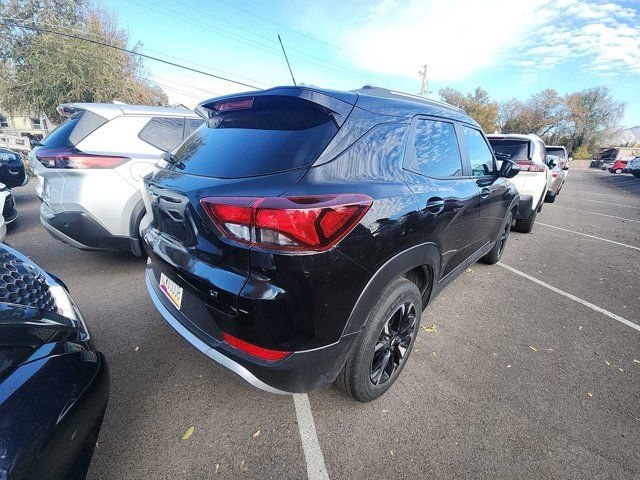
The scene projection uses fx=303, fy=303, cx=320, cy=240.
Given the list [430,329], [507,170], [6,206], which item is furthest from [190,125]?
[507,170]

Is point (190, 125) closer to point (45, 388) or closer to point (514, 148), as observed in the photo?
point (45, 388)

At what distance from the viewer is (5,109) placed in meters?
20.5

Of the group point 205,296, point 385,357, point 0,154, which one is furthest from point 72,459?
point 0,154

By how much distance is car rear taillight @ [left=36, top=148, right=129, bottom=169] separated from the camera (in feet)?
10.2

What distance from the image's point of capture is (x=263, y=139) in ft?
5.44

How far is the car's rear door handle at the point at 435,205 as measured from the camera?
1998 mm

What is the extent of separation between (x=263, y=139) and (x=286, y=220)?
0.61m

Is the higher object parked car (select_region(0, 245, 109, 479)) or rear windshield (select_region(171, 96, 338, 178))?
rear windshield (select_region(171, 96, 338, 178))

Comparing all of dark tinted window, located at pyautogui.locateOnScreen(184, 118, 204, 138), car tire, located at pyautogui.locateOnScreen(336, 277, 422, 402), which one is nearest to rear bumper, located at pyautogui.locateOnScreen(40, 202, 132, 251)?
dark tinted window, located at pyautogui.locateOnScreen(184, 118, 204, 138)

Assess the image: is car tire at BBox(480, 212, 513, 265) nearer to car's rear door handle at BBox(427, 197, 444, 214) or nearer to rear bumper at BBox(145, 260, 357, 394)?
car's rear door handle at BBox(427, 197, 444, 214)

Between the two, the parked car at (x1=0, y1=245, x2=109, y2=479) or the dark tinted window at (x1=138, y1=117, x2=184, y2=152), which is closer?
the parked car at (x1=0, y1=245, x2=109, y2=479)

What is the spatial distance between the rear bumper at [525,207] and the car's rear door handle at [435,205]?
16.1 ft

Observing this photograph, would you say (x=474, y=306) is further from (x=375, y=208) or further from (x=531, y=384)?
(x=375, y=208)

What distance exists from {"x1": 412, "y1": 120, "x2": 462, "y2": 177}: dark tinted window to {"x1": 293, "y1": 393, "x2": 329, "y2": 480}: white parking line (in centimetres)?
174
